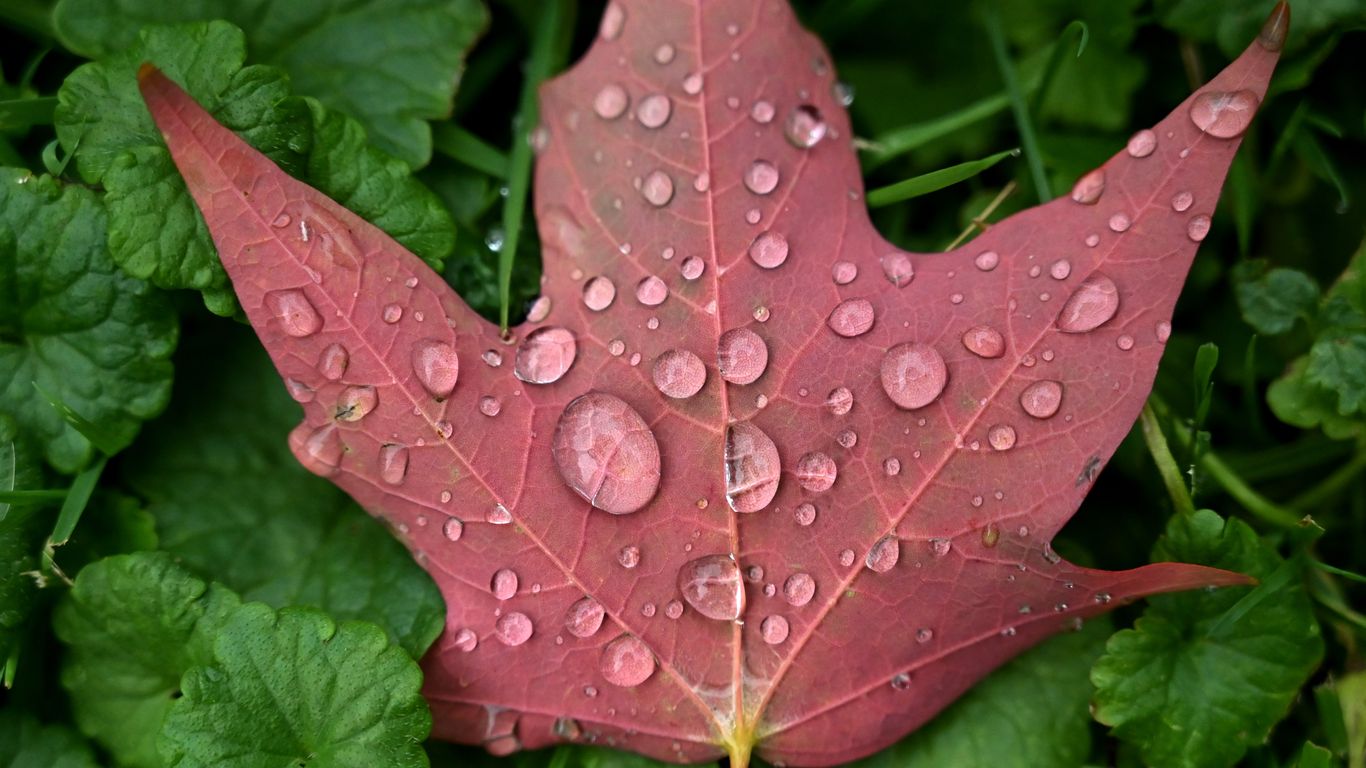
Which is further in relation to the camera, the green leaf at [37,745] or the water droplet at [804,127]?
the green leaf at [37,745]

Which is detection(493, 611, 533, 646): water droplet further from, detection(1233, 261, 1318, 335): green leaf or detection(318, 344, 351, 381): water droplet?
detection(1233, 261, 1318, 335): green leaf

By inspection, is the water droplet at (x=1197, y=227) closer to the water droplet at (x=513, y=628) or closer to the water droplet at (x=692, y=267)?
the water droplet at (x=692, y=267)

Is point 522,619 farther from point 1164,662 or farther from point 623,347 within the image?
point 1164,662

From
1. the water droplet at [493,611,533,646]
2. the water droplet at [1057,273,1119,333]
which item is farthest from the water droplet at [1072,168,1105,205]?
the water droplet at [493,611,533,646]

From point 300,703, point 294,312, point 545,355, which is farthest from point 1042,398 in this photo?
point 300,703

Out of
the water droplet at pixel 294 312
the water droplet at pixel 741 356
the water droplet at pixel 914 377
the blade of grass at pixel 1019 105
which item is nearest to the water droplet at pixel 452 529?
the water droplet at pixel 294 312
